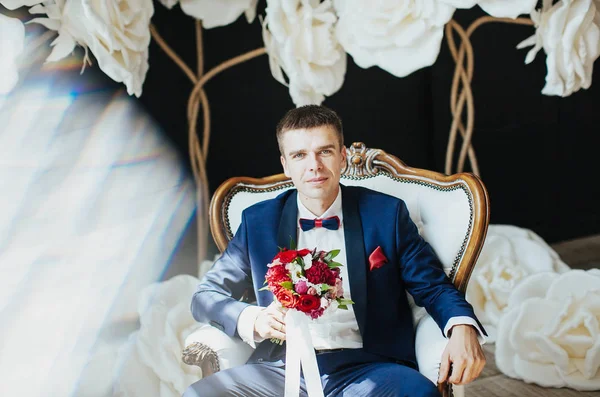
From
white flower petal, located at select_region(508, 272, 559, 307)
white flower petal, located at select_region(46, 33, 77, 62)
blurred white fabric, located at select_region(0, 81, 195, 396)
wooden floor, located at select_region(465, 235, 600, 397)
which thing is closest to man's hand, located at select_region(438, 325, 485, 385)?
wooden floor, located at select_region(465, 235, 600, 397)

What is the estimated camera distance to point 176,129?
3.29m

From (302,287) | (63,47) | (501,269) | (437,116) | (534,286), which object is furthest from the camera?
(437,116)

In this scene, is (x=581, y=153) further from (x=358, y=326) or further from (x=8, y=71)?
(x=8, y=71)

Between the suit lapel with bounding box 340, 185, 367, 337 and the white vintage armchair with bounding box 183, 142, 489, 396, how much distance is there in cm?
22

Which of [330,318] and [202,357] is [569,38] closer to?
[330,318]

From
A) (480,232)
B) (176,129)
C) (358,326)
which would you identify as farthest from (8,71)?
(480,232)

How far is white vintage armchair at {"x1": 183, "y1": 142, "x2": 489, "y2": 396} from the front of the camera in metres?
2.06

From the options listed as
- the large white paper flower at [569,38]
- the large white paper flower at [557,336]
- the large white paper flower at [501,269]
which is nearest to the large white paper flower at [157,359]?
the large white paper flower at [557,336]

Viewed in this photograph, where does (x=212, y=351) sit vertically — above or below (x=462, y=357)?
below

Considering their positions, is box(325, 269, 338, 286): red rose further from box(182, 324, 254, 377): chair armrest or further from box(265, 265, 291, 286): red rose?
box(182, 324, 254, 377): chair armrest

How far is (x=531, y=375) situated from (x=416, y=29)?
5.34ft

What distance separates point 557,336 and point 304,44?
171cm

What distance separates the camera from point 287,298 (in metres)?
1.78

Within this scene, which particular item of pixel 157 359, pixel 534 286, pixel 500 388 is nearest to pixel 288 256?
pixel 157 359
